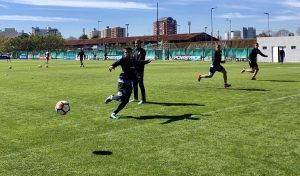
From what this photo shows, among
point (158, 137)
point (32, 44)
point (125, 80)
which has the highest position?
point (32, 44)

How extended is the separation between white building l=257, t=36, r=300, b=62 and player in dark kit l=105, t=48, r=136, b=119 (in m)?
58.1

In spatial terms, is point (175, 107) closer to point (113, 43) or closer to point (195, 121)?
point (195, 121)

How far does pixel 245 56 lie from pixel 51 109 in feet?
197

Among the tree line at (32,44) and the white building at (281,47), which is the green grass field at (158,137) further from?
the tree line at (32,44)

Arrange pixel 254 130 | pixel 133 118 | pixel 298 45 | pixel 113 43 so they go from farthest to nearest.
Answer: pixel 113 43 < pixel 298 45 < pixel 133 118 < pixel 254 130

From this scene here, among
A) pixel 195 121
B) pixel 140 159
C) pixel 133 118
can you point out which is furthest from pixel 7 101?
pixel 140 159

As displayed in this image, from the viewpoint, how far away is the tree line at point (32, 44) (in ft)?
473

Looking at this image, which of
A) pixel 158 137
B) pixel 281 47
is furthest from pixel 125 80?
pixel 281 47

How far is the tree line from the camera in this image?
144125 mm

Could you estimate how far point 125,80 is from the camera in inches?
476

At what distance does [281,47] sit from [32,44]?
319 feet

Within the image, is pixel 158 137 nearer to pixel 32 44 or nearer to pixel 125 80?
pixel 125 80

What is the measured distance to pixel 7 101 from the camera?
51.9ft

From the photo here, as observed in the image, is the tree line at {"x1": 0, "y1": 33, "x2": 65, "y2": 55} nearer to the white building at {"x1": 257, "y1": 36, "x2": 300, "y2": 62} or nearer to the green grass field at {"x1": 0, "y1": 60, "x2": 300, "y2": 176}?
the white building at {"x1": 257, "y1": 36, "x2": 300, "y2": 62}
